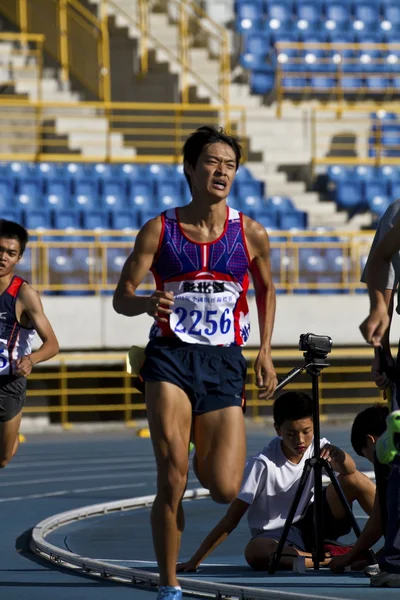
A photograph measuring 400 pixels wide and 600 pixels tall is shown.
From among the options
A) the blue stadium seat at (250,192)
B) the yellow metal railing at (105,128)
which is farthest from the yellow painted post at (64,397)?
the yellow metal railing at (105,128)

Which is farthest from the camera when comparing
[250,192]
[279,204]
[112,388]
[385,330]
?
[250,192]

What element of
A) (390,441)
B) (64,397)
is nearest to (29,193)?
(64,397)

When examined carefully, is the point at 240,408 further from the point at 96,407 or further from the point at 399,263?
the point at 96,407

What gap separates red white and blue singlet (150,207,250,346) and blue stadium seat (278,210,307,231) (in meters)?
16.2

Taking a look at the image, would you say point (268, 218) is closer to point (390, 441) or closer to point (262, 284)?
point (262, 284)

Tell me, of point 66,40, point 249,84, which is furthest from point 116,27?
point 249,84

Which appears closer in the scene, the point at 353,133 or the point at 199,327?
the point at 199,327

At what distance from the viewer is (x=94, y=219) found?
21.2 metres

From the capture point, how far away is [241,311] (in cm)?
609

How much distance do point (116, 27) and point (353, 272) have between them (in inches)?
333

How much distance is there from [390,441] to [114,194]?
17.0 meters

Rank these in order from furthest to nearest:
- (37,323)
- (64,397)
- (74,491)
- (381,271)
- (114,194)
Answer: (114,194) < (64,397) < (74,491) < (37,323) < (381,271)

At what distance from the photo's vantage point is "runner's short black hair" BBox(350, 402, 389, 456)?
22.2 ft

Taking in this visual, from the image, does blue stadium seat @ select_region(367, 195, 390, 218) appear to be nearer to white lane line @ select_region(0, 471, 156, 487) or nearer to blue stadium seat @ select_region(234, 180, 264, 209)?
blue stadium seat @ select_region(234, 180, 264, 209)
